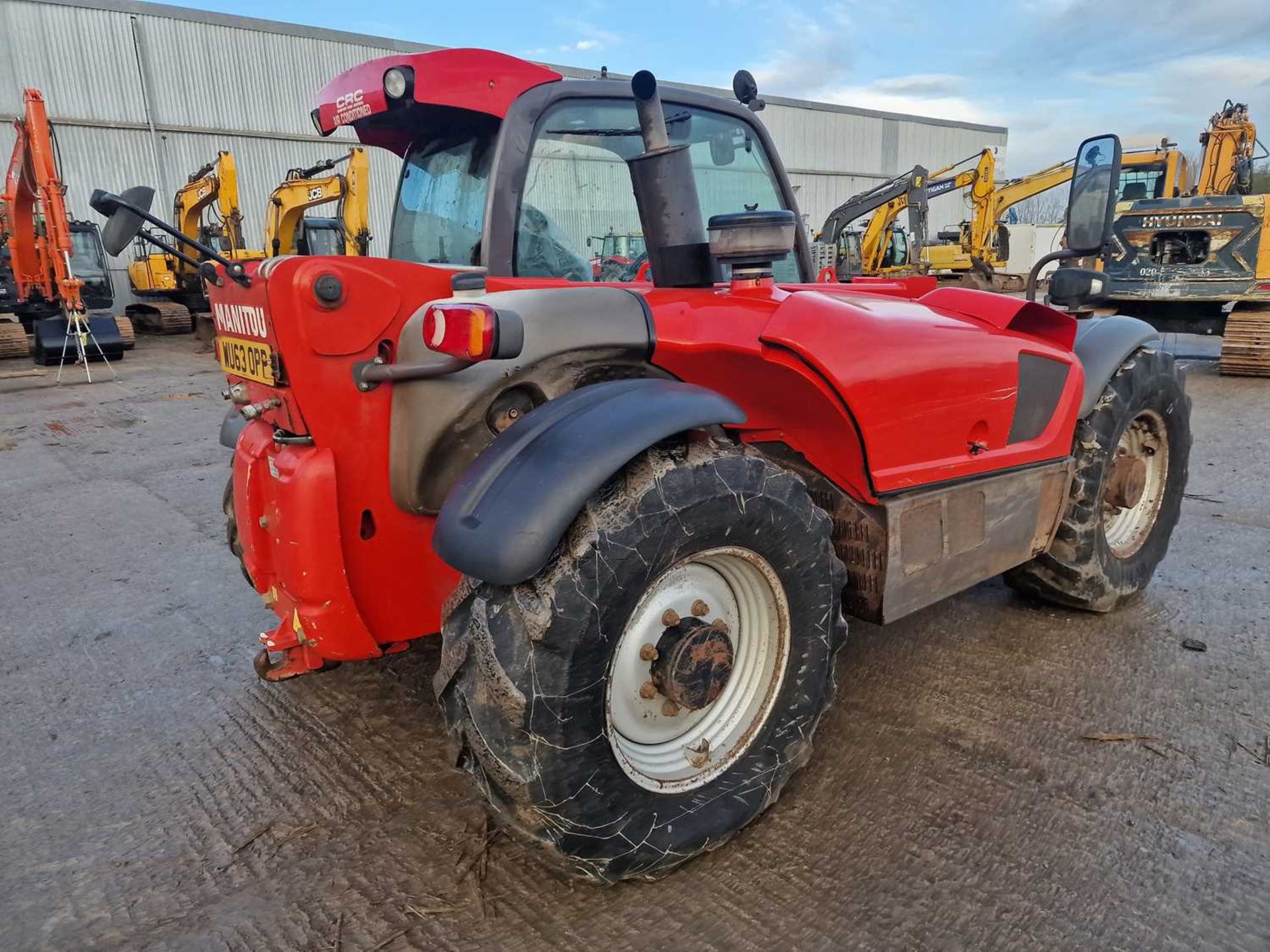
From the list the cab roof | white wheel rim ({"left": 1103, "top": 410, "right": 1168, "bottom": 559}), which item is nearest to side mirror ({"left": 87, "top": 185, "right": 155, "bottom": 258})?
the cab roof

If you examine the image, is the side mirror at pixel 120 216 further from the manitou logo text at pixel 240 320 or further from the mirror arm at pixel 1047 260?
the mirror arm at pixel 1047 260

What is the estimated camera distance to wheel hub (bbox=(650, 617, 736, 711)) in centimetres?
213

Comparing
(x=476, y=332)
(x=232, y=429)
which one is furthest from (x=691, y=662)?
(x=232, y=429)

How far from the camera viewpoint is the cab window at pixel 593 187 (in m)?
2.64

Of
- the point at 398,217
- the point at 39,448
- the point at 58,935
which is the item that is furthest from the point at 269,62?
the point at 58,935

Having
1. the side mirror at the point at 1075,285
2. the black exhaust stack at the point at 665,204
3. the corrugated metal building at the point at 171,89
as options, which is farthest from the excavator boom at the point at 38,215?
the side mirror at the point at 1075,285

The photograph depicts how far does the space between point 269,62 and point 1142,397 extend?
2592 cm

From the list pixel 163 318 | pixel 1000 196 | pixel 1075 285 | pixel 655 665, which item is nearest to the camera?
pixel 655 665

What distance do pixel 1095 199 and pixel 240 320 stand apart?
2.54m

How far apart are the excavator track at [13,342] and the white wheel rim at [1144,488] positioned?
17707mm

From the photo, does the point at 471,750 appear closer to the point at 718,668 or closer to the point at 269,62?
the point at 718,668

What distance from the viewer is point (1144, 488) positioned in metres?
3.72

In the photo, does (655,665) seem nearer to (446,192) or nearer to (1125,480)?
(446,192)

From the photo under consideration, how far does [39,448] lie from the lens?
7887 mm
